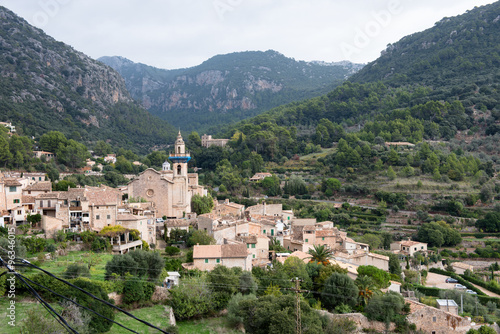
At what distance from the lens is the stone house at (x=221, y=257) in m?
22.1

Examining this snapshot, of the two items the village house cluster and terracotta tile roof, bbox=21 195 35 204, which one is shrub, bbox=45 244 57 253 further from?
terracotta tile roof, bbox=21 195 35 204

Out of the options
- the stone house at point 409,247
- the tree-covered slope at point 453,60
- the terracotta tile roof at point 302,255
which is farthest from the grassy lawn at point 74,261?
the tree-covered slope at point 453,60

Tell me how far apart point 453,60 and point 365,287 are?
255 feet

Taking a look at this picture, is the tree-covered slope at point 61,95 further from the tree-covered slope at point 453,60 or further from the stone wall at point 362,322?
the tree-covered slope at point 453,60

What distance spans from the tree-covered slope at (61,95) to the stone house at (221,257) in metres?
42.5

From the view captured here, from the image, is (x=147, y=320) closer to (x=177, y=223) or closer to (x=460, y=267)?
(x=177, y=223)

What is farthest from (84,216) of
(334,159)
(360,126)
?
(360,126)

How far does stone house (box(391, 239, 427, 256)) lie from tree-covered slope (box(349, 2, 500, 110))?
137ft

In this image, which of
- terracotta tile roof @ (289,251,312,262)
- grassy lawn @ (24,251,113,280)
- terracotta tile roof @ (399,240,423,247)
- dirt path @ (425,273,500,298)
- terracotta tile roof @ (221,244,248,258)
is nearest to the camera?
grassy lawn @ (24,251,113,280)

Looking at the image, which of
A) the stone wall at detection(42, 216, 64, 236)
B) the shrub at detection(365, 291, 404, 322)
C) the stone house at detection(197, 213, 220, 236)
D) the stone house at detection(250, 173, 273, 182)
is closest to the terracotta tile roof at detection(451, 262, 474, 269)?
the shrub at detection(365, 291, 404, 322)

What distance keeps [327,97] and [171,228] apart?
67.6m

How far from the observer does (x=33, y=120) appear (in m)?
61.4

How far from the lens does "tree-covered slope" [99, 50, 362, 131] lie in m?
138

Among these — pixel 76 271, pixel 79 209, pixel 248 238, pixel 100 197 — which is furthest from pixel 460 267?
pixel 76 271
